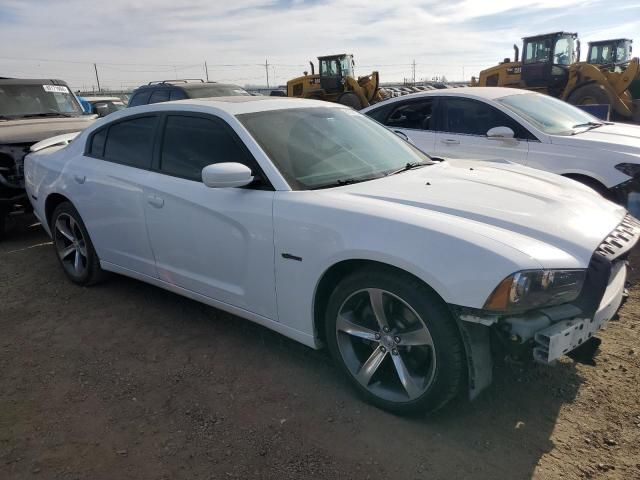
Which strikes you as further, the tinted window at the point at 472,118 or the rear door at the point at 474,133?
the tinted window at the point at 472,118

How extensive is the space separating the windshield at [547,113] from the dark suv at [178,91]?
544 centimetres

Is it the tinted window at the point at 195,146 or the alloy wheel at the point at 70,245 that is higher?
the tinted window at the point at 195,146

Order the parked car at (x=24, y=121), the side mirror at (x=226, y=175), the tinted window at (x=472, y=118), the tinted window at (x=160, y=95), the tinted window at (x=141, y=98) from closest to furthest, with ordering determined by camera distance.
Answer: the side mirror at (x=226, y=175), the tinted window at (x=472, y=118), the parked car at (x=24, y=121), the tinted window at (x=160, y=95), the tinted window at (x=141, y=98)

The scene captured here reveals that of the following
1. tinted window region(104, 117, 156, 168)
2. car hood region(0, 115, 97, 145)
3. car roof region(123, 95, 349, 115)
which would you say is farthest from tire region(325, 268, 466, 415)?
car hood region(0, 115, 97, 145)

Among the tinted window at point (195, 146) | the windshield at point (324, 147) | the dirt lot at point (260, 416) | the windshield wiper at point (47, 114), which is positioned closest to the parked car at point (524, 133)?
the dirt lot at point (260, 416)

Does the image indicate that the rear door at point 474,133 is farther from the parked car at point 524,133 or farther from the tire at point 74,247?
the tire at point 74,247

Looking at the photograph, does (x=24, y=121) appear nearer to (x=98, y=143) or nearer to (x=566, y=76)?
(x=98, y=143)

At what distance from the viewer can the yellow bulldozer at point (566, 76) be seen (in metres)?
13.6

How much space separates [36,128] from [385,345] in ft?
20.4

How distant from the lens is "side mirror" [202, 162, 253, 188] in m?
2.94

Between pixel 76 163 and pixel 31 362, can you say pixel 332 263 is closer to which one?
pixel 31 362

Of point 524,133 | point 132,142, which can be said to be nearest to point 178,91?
point 132,142

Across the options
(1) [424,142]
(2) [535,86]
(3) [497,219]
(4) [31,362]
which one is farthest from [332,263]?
(2) [535,86]

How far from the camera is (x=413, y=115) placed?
6812 mm
